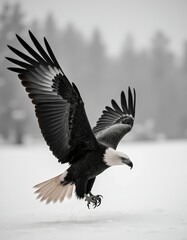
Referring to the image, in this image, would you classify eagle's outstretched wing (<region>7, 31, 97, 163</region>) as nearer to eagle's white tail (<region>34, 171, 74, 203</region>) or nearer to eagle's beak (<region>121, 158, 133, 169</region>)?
eagle's beak (<region>121, 158, 133, 169</region>)

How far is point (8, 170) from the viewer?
32.0 feet

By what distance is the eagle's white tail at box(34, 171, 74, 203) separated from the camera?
5789 millimetres

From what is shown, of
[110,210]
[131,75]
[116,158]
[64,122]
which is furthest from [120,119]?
[131,75]

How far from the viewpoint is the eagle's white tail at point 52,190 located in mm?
5789

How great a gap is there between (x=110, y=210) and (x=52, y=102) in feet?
5.20

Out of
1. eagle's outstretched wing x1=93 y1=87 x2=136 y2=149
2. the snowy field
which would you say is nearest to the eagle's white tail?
the snowy field

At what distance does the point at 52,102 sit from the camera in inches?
209

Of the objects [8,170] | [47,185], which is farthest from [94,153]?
[8,170]

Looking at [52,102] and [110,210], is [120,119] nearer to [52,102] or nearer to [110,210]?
[110,210]

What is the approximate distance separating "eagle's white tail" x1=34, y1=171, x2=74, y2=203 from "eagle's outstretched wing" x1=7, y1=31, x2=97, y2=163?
56 cm

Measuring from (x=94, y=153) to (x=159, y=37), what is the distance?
36.8m

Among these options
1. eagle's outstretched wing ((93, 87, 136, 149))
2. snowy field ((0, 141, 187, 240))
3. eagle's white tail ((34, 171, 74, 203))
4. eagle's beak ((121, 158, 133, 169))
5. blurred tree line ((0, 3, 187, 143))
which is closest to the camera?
snowy field ((0, 141, 187, 240))

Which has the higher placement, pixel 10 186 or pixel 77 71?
pixel 77 71

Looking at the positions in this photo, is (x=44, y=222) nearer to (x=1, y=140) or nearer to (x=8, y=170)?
(x=8, y=170)
